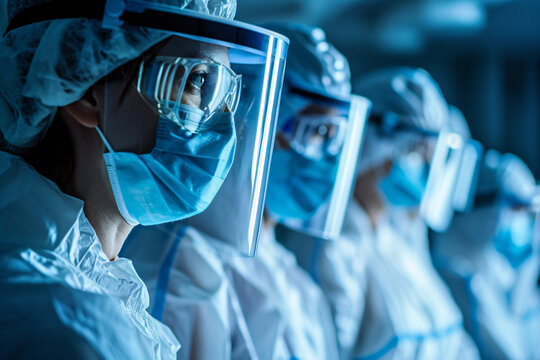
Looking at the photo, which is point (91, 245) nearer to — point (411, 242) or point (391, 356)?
point (391, 356)

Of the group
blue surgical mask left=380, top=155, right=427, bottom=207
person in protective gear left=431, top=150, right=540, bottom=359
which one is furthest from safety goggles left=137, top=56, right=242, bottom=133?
person in protective gear left=431, top=150, right=540, bottom=359

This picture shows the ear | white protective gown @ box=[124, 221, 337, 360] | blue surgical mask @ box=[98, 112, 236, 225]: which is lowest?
white protective gown @ box=[124, 221, 337, 360]

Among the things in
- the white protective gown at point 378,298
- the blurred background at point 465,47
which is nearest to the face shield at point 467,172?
the white protective gown at point 378,298

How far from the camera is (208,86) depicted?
943 millimetres

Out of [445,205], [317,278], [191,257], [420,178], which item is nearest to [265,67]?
[191,257]

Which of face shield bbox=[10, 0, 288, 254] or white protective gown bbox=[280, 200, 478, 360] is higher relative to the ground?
face shield bbox=[10, 0, 288, 254]

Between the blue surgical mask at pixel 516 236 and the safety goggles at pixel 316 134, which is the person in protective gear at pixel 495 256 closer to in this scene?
the blue surgical mask at pixel 516 236

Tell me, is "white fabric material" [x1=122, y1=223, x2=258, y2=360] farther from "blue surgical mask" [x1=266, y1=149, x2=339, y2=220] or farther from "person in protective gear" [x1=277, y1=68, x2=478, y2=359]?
"person in protective gear" [x1=277, y1=68, x2=478, y2=359]

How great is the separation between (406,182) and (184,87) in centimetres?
159

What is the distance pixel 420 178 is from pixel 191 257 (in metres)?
1.33

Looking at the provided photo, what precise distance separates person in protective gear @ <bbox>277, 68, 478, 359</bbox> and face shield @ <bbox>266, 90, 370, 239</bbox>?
0.56 metres

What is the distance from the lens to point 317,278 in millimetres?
2160

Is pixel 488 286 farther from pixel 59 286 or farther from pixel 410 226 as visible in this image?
pixel 59 286

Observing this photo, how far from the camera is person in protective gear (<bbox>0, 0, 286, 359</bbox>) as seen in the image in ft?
2.82
